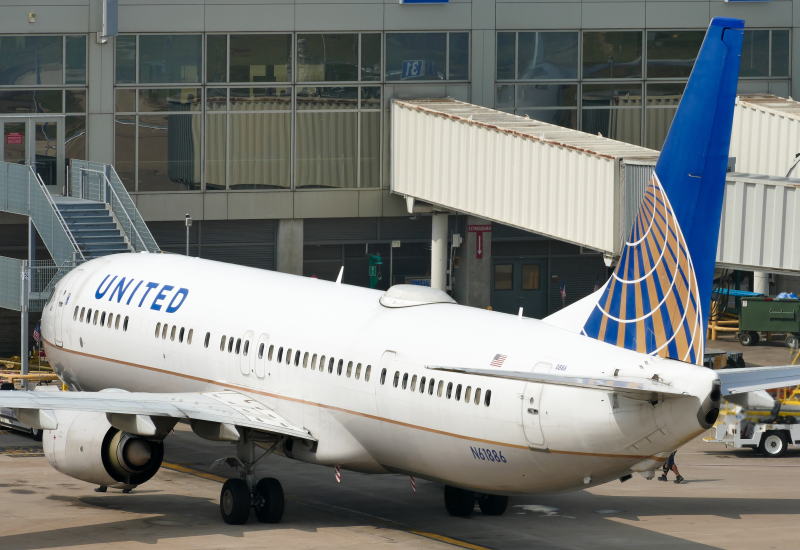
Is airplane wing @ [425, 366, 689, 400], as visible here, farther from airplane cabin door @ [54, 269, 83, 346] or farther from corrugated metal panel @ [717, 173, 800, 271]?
corrugated metal panel @ [717, 173, 800, 271]

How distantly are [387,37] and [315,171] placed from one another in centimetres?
616

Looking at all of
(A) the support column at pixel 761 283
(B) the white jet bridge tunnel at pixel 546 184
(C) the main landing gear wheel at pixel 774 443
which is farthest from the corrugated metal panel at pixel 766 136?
(C) the main landing gear wheel at pixel 774 443

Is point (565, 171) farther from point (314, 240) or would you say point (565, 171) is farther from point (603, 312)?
point (603, 312)

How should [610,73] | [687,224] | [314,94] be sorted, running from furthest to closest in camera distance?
[610,73], [314,94], [687,224]

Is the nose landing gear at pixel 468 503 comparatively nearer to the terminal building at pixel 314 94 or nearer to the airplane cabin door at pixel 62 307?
the airplane cabin door at pixel 62 307

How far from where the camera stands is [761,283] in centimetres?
5675

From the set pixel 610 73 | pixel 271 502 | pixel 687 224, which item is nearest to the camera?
pixel 687 224

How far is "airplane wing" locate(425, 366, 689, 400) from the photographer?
20516mm

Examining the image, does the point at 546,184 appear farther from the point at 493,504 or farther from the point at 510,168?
the point at 493,504

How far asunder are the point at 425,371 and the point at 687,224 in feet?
19.1

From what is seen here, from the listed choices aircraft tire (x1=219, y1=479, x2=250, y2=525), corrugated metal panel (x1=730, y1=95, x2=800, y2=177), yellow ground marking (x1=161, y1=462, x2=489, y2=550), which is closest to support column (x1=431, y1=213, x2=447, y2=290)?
corrugated metal panel (x1=730, y1=95, x2=800, y2=177)

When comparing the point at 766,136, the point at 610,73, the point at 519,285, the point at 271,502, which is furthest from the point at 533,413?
the point at 519,285

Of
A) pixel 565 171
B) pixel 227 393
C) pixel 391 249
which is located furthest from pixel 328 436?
pixel 391 249

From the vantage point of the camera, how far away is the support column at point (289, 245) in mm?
52906
